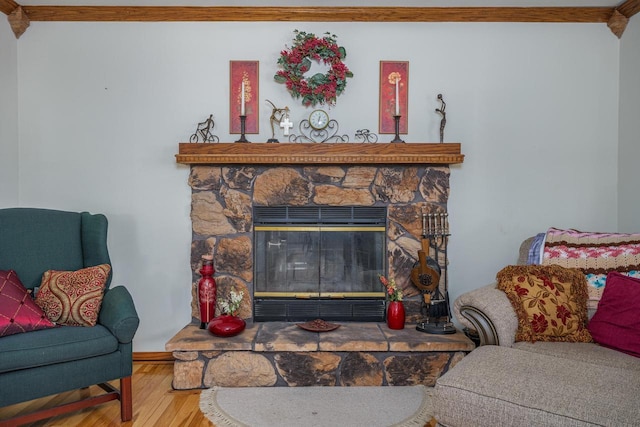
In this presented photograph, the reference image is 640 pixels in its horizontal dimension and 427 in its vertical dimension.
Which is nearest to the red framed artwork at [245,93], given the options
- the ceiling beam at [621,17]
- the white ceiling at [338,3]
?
the white ceiling at [338,3]

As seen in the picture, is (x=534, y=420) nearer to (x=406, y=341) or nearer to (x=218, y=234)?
(x=406, y=341)

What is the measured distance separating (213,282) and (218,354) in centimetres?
50

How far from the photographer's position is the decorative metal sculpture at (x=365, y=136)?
327 centimetres

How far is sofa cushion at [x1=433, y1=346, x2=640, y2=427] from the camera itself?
1.56 metres

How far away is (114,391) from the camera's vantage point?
2496mm

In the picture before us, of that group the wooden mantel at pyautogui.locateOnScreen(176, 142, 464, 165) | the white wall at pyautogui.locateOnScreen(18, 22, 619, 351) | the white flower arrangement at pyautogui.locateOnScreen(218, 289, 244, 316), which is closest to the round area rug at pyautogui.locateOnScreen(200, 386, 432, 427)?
the white flower arrangement at pyautogui.locateOnScreen(218, 289, 244, 316)

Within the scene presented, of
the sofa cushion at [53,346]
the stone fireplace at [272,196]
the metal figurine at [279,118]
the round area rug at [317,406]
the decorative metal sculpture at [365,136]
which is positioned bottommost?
the round area rug at [317,406]

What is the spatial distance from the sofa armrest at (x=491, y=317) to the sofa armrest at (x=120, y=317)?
1.66m

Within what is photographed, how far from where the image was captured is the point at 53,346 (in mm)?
2145

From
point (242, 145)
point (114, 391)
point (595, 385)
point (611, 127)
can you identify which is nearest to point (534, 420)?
point (595, 385)

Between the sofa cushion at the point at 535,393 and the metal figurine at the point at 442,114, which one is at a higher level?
the metal figurine at the point at 442,114

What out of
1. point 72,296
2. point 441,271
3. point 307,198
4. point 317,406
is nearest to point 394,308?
point 441,271

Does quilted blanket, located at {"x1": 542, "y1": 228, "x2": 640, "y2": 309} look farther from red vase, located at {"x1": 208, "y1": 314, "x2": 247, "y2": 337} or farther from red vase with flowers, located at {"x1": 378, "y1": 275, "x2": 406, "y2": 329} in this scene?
red vase, located at {"x1": 208, "y1": 314, "x2": 247, "y2": 337}

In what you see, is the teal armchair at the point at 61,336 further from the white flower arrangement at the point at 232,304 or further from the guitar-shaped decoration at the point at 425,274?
the guitar-shaped decoration at the point at 425,274
